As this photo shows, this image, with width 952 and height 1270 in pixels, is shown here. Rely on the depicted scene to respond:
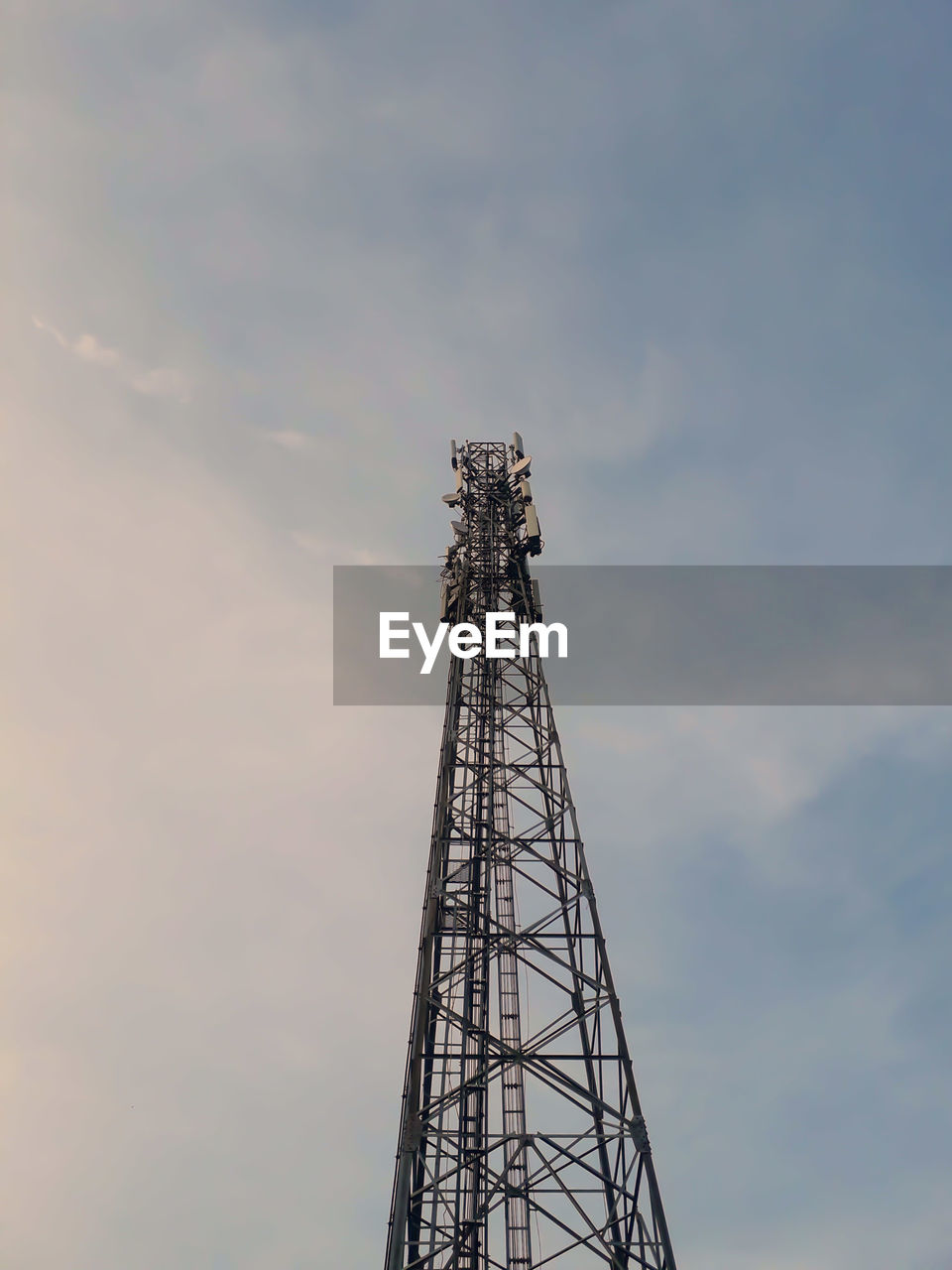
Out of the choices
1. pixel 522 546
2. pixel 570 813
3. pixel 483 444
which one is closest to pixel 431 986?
pixel 570 813

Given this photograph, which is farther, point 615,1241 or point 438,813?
point 438,813

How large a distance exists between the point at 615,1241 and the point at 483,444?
98.0 feet

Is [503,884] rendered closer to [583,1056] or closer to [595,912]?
[595,912]

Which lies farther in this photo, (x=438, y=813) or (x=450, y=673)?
(x=450, y=673)

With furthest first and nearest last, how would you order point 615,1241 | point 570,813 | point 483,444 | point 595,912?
point 483,444 < point 570,813 < point 595,912 < point 615,1241

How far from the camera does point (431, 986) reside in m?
29.7

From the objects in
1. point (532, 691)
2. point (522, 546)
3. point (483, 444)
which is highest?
point (483, 444)

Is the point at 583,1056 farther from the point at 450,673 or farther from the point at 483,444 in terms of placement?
the point at 483,444

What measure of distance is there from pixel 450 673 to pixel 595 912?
11.0 m

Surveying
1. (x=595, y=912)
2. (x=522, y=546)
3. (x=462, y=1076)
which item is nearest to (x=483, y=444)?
(x=522, y=546)

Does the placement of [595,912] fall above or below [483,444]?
below

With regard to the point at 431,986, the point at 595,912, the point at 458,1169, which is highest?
the point at 595,912

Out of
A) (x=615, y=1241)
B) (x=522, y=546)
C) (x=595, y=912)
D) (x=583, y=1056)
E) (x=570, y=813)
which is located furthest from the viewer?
(x=522, y=546)

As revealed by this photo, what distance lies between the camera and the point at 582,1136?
25.9 m
